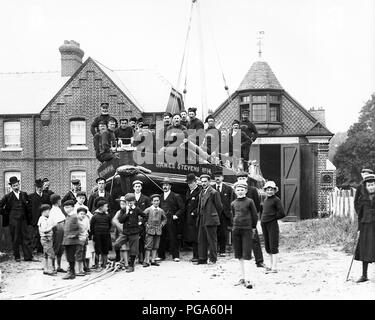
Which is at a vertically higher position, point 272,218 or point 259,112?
point 259,112

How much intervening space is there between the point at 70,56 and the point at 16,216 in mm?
20729

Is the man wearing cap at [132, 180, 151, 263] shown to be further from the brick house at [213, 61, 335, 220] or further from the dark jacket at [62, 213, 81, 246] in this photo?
the brick house at [213, 61, 335, 220]

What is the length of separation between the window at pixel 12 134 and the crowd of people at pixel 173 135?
16.1 metres

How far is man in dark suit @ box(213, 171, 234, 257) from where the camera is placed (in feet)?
38.8

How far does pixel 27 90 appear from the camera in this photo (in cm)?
3055

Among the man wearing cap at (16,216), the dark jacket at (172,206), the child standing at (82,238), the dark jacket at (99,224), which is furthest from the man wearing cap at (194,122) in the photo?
the man wearing cap at (16,216)

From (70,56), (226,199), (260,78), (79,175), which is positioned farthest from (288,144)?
(226,199)

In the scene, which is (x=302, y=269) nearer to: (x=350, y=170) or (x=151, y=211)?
(x=151, y=211)

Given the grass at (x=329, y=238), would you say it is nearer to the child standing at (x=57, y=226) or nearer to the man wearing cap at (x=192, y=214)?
the man wearing cap at (x=192, y=214)

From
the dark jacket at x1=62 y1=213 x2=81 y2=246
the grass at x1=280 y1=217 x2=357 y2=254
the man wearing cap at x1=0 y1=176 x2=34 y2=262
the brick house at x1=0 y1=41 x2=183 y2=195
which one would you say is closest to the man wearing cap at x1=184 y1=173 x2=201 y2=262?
the dark jacket at x1=62 y1=213 x2=81 y2=246

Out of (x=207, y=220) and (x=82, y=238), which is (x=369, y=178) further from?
(x=82, y=238)

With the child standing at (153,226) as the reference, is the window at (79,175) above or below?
above

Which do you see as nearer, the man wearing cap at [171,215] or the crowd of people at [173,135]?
the man wearing cap at [171,215]

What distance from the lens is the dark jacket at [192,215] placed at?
1121 cm
